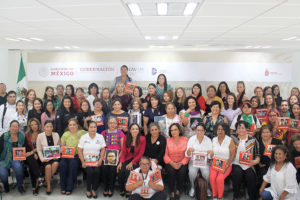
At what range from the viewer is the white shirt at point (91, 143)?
416 cm

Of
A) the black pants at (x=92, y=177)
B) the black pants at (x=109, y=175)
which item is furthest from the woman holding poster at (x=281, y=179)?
the black pants at (x=92, y=177)

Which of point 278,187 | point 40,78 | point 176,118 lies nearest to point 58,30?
point 176,118

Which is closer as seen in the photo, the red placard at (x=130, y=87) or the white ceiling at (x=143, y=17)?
the white ceiling at (x=143, y=17)

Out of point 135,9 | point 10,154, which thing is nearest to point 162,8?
point 135,9

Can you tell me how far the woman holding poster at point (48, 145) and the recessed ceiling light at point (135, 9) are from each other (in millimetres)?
2744

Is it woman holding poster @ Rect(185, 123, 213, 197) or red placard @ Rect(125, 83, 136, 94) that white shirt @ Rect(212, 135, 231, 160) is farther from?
red placard @ Rect(125, 83, 136, 94)

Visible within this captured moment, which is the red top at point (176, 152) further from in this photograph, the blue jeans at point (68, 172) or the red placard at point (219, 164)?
the blue jeans at point (68, 172)

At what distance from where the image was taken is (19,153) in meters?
4.07

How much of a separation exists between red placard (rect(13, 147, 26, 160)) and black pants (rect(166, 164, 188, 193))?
2660 millimetres

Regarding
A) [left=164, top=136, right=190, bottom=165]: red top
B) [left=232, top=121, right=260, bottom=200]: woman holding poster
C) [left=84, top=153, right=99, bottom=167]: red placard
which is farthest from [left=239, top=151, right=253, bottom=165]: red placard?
[left=84, top=153, right=99, bottom=167]: red placard

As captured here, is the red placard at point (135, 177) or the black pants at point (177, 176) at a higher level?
the red placard at point (135, 177)

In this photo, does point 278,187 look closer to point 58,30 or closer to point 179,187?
point 179,187

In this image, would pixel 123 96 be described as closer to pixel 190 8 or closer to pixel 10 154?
pixel 10 154

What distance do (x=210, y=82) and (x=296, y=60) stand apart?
3274 mm
